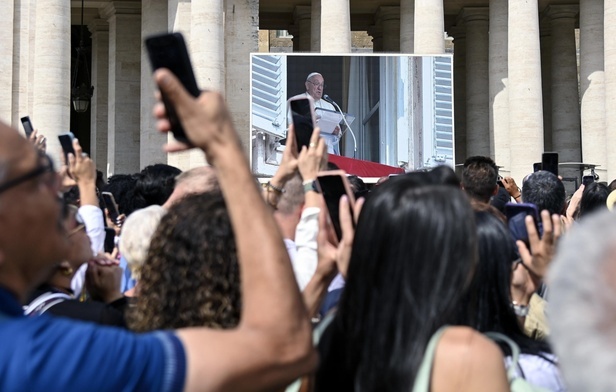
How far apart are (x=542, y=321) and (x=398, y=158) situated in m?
27.7

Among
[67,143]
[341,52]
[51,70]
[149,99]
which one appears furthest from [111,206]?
[149,99]

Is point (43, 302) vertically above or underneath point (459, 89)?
underneath

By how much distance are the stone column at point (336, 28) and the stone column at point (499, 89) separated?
5898mm

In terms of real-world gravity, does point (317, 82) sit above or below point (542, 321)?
above

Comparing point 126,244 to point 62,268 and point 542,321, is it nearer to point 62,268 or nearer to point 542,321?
point 62,268

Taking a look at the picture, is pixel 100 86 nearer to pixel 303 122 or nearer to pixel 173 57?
pixel 303 122

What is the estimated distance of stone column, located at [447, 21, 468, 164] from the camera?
45062mm

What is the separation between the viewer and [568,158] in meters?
41.0

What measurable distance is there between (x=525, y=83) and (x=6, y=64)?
16.6 meters

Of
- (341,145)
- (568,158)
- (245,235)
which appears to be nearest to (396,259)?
(245,235)

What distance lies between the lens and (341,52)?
1379 inches

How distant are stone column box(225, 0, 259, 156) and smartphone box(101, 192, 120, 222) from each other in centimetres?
2627

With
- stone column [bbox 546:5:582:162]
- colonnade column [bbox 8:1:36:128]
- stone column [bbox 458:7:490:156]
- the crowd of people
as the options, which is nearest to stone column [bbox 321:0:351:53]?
stone column [bbox 458:7:490:156]

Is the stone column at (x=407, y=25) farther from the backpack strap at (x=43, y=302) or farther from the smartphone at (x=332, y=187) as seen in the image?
the backpack strap at (x=43, y=302)
